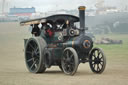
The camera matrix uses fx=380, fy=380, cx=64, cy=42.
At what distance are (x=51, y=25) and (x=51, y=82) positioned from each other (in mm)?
3986

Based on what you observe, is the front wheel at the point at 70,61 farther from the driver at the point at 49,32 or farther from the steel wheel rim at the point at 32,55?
the steel wheel rim at the point at 32,55

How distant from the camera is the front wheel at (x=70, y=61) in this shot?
12773mm

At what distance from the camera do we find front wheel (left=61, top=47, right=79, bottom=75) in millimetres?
12773

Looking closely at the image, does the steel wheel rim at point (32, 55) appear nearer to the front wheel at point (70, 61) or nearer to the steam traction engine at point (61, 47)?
the steam traction engine at point (61, 47)

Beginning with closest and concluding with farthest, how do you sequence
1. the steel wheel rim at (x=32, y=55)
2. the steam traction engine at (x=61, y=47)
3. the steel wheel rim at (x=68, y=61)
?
1. the steel wheel rim at (x=68, y=61)
2. the steam traction engine at (x=61, y=47)
3. the steel wheel rim at (x=32, y=55)

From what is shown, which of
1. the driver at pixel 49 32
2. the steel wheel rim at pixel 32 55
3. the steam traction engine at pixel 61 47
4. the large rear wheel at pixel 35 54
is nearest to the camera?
the steam traction engine at pixel 61 47

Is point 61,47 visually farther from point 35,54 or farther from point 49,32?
point 35,54

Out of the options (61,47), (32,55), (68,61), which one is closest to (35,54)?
(32,55)

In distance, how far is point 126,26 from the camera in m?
58.7

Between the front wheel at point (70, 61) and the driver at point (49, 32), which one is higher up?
the driver at point (49, 32)

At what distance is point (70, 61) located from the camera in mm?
13250

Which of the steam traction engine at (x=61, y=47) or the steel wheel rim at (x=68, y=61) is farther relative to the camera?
the steam traction engine at (x=61, y=47)

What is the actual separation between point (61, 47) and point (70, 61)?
1.00 m

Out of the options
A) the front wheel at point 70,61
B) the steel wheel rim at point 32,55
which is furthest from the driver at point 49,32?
the front wheel at point 70,61
